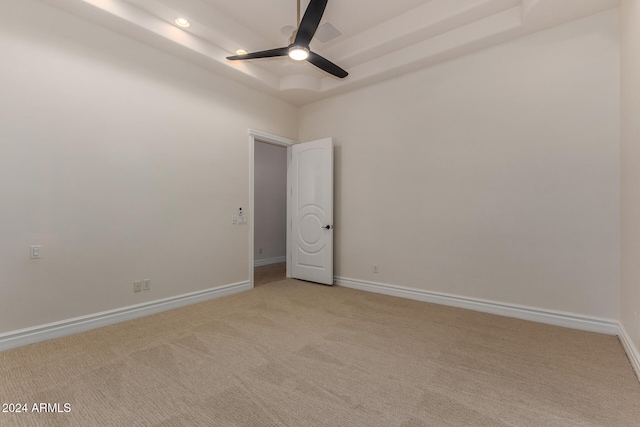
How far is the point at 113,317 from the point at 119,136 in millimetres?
1887

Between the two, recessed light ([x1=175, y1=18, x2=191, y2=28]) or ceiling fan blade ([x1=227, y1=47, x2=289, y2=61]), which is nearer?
ceiling fan blade ([x1=227, y1=47, x2=289, y2=61])

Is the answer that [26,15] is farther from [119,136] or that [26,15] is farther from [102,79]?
[119,136]

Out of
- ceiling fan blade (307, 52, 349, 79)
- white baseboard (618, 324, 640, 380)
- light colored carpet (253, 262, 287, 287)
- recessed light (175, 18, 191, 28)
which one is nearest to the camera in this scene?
white baseboard (618, 324, 640, 380)

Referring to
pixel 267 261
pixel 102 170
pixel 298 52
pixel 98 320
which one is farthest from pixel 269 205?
pixel 298 52

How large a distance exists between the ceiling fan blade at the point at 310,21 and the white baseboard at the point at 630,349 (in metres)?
3.50

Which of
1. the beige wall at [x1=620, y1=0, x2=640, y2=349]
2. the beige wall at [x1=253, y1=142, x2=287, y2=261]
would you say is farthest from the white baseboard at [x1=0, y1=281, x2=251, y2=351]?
the beige wall at [x1=620, y1=0, x2=640, y2=349]

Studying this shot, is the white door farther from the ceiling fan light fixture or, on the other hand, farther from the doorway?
the ceiling fan light fixture

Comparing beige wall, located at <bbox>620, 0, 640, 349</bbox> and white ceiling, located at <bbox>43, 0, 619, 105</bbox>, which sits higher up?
white ceiling, located at <bbox>43, 0, 619, 105</bbox>

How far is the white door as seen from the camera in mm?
4508

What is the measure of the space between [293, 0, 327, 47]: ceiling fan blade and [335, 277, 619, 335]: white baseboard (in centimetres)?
320

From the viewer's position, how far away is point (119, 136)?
301 centimetres

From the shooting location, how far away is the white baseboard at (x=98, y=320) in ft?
7.95

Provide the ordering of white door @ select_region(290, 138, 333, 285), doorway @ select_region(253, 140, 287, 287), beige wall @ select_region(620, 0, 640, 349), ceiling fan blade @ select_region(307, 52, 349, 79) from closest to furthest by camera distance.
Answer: beige wall @ select_region(620, 0, 640, 349)
ceiling fan blade @ select_region(307, 52, 349, 79)
white door @ select_region(290, 138, 333, 285)
doorway @ select_region(253, 140, 287, 287)

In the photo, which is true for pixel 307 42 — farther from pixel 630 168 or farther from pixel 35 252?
pixel 35 252
